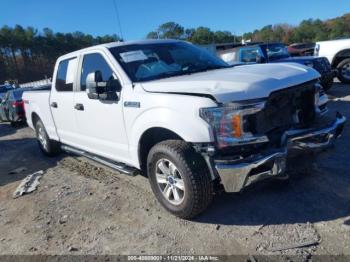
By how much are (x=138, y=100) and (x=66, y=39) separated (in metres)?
76.1

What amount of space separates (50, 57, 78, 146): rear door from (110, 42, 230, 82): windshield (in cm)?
117

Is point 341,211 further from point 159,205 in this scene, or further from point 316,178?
point 159,205

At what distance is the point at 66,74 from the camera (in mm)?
5516

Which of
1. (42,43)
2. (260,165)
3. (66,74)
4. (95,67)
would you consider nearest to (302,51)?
(66,74)

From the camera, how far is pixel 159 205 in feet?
13.8

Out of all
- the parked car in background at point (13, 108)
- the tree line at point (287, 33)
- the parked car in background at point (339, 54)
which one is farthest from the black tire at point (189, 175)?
the tree line at point (287, 33)

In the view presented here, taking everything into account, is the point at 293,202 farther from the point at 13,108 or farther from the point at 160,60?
the point at 13,108

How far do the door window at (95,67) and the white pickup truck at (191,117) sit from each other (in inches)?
0.5

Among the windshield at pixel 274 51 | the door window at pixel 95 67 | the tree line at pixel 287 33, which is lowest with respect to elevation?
the tree line at pixel 287 33

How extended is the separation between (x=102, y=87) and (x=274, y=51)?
8.82 meters

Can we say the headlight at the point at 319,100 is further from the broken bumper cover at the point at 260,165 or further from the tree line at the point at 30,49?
the tree line at the point at 30,49

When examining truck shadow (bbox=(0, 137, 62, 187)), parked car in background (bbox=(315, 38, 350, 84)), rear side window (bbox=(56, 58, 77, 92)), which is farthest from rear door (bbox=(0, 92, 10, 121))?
parked car in background (bbox=(315, 38, 350, 84))

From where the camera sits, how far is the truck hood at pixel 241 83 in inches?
125

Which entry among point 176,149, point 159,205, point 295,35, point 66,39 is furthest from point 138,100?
point 66,39
